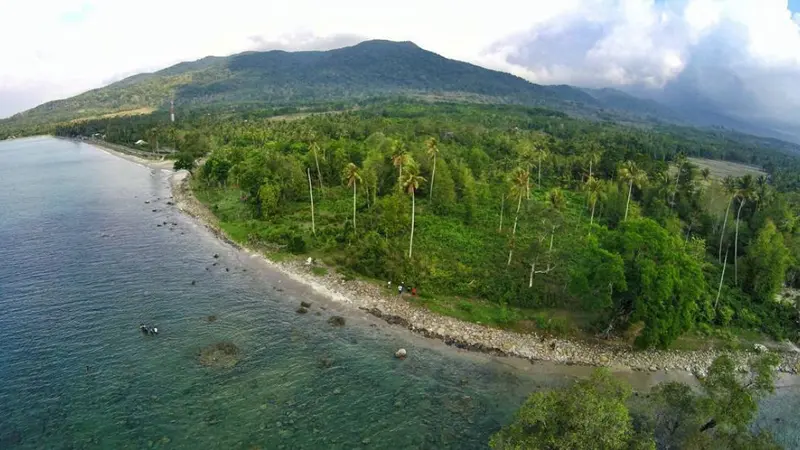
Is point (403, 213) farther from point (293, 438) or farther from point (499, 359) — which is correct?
point (293, 438)

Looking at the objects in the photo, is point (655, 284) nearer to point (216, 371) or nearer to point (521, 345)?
point (521, 345)

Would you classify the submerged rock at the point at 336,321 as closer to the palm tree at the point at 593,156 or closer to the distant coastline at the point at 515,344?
the distant coastline at the point at 515,344

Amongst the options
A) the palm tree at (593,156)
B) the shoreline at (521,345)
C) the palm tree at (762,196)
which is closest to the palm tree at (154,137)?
the shoreline at (521,345)

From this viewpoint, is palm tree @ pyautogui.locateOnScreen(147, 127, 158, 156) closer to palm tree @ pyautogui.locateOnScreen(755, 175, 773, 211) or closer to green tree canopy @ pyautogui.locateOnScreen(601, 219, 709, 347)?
green tree canopy @ pyautogui.locateOnScreen(601, 219, 709, 347)

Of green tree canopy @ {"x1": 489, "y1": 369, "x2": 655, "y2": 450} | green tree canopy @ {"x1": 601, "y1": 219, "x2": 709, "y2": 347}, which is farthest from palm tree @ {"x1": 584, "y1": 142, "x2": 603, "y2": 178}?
green tree canopy @ {"x1": 489, "y1": 369, "x2": 655, "y2": 450}

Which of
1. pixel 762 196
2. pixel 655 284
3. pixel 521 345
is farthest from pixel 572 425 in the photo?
pixel 762 196

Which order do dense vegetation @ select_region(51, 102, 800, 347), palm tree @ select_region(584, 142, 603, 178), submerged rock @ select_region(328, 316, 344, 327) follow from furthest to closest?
1. palm tree @ select_region(584, 142, 603, 178)
2. submerged rock @ select_region(328, 316, 344, 327)
3. dense vegetation @ select_region(51, 102, 800, 347)
